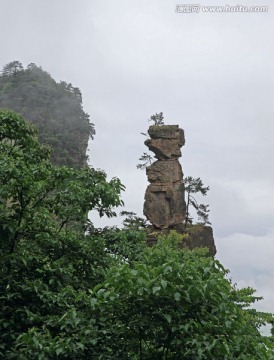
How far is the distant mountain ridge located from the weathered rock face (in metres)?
13.9

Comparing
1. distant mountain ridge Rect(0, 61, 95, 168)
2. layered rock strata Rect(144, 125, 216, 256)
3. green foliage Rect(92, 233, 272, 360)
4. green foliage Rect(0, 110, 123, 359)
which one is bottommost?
green foliage Rect(92, 233, 272, 360)

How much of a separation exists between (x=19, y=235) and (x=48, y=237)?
464mm

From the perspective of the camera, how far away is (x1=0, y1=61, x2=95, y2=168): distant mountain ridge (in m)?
51.6

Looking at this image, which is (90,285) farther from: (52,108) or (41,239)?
(52,108)

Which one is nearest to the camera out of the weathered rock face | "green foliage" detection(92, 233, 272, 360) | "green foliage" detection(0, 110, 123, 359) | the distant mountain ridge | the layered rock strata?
"green foliage" detection(92, 233, 272, 360)

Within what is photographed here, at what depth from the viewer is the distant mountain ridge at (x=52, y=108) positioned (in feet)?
169

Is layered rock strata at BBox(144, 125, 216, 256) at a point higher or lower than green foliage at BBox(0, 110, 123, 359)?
higher

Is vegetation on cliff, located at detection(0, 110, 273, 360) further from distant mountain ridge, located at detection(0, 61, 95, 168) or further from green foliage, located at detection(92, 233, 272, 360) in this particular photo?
distant mountain ridge, located at detection(0, 61, 95, 168)

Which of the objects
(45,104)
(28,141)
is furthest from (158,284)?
(45,104)

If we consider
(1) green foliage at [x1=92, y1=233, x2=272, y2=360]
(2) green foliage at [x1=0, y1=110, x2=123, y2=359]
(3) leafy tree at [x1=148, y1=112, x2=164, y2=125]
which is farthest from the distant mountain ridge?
(1) green foliage at [x1=92, y1=233, x2=272, y2=360]

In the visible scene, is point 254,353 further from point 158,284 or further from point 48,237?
point 48,237

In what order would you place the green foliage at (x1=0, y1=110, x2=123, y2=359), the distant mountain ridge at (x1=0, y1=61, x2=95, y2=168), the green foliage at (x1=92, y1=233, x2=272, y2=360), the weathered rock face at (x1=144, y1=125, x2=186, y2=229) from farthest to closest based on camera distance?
the distant mountain ridge at (x1=0, y1=61, x2=95, y2=168) < the weathered rock face at (x1=144, y1=125, x2=186, y2=229) < the green foliage at (x1=0, y1=110, x2=123, y2=359) < the green foliage at (x1=92, y1=233, x2=272, y2=360)

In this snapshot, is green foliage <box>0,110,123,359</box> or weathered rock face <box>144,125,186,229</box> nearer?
green foliage <box>0,110,123,359</box>

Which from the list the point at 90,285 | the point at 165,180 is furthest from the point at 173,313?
the point at 165,180
